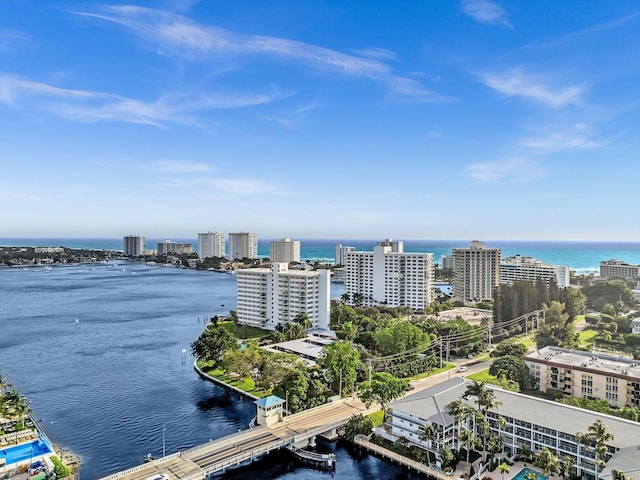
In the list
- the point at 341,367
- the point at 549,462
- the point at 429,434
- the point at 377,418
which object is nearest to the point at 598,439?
the point at 549,462

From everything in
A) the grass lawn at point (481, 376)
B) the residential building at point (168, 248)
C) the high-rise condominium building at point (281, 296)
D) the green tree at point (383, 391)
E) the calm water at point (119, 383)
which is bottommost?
the calm water at point (119, 383)

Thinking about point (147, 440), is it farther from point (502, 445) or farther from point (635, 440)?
point (635, 440)

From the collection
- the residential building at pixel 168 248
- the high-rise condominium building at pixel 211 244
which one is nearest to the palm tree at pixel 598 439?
the high-rise condominium building at pixel 211 244

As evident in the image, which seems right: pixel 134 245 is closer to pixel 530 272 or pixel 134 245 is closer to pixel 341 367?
pixel 530 272

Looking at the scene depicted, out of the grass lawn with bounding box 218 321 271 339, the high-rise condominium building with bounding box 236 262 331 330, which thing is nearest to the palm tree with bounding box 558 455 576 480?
the high-rise condominium building with bounding box 236 262 331 330

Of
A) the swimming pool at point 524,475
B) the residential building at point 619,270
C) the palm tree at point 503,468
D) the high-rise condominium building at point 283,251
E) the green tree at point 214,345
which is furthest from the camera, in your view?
the high-rise condominium building at point 283,251

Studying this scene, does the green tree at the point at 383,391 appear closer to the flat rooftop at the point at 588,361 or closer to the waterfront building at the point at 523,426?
the waterfront building at the point at 523,426

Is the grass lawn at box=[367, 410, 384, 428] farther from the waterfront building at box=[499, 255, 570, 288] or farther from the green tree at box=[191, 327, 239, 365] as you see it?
the waterfront building at box=[499, 255, 570, 288]
